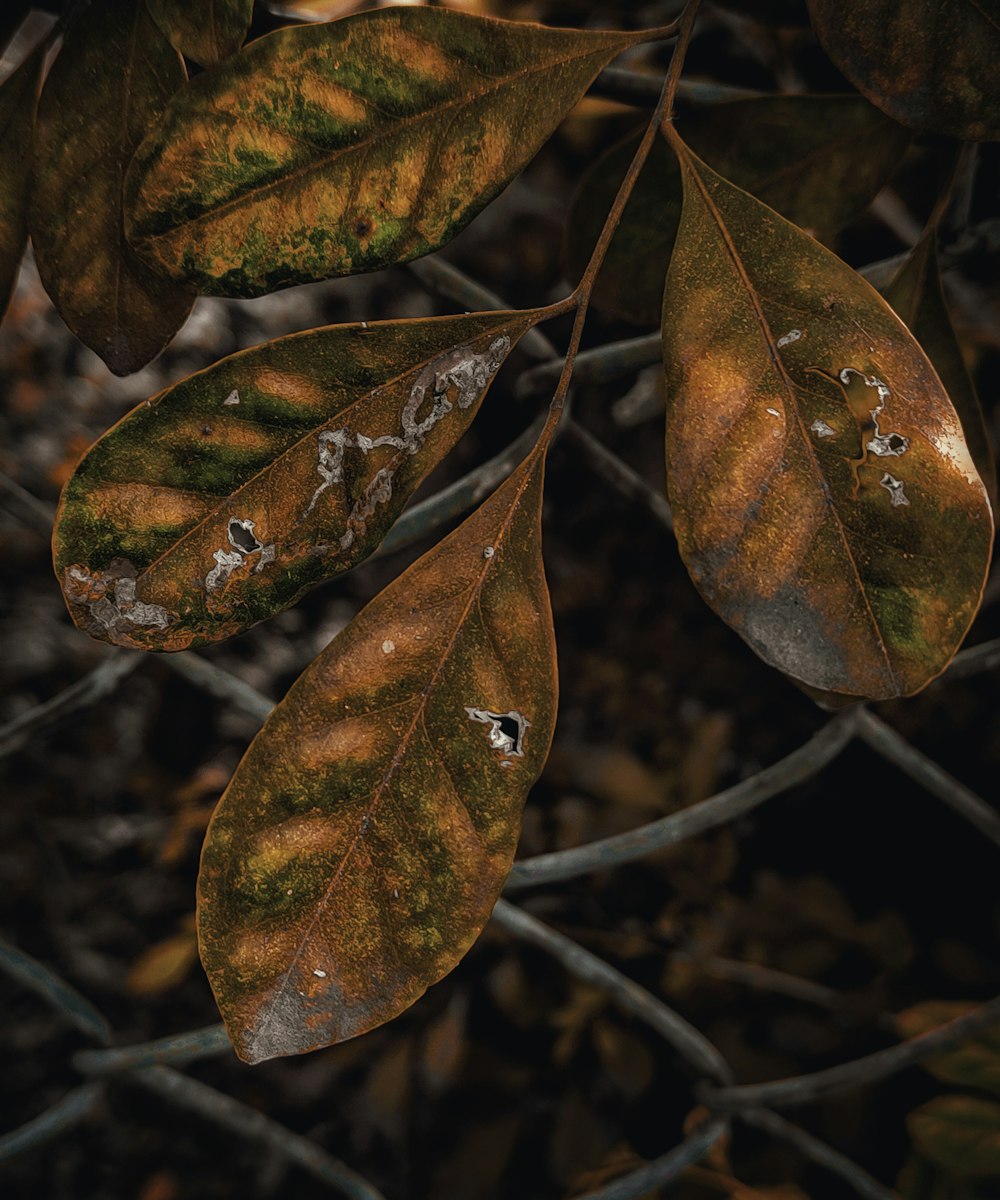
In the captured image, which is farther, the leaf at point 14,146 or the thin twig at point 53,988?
the thin twig at point 53,988

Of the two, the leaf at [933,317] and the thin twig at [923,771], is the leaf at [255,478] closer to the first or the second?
the leaf at [933,317]

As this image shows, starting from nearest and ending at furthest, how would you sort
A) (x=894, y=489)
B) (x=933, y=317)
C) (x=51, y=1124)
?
(x=894, y=489), (x=933, y=317), (x=51, y=1124)

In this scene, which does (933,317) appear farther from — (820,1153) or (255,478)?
(820,1153)

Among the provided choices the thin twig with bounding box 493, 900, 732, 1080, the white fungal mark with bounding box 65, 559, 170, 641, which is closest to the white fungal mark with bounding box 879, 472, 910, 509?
the white fungal mark with bounding box 65, 559, 170, 641

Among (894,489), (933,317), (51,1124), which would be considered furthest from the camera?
(51,1124)

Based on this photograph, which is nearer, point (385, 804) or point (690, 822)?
point (385, 804)

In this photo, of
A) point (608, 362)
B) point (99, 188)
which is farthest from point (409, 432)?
point (608, 362)

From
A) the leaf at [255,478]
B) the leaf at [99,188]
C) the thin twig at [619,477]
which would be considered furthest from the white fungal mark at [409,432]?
the thin twig at [619,477]
